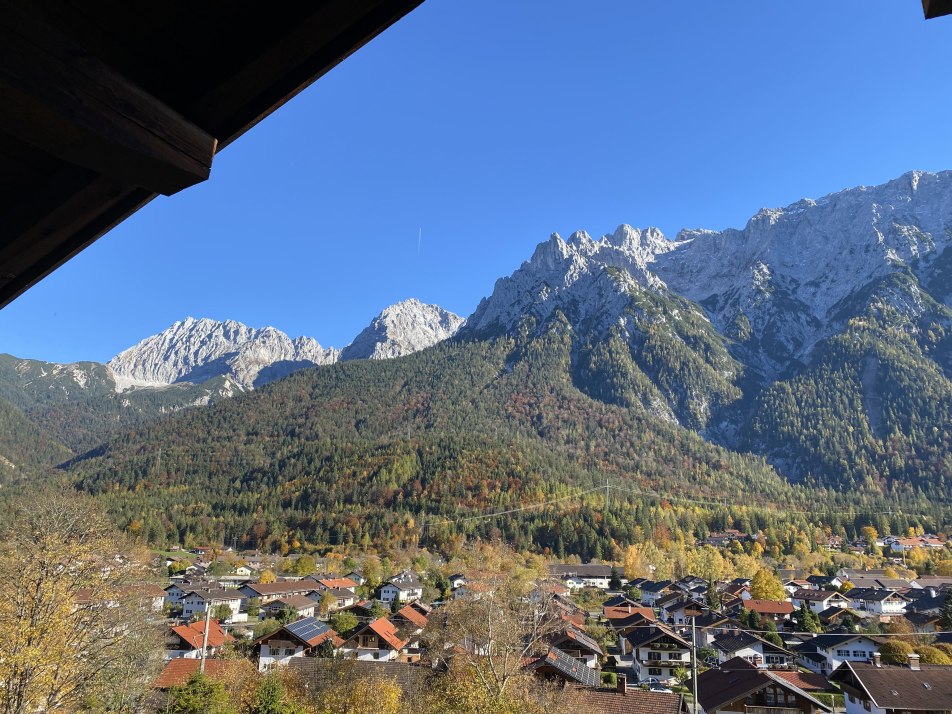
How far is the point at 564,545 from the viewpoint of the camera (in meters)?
112

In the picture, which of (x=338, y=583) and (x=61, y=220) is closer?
(x=61, y=220)

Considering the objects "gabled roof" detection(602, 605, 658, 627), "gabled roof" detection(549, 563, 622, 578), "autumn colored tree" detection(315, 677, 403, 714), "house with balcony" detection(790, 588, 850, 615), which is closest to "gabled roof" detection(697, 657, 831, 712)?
"autumn colored tree" detection(315, 677, 403, 714)

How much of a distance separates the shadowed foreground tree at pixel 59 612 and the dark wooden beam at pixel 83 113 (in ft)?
59.9

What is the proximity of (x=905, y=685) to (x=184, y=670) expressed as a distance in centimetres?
4414

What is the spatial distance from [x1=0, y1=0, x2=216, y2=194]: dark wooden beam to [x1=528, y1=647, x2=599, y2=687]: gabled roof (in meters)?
35.4

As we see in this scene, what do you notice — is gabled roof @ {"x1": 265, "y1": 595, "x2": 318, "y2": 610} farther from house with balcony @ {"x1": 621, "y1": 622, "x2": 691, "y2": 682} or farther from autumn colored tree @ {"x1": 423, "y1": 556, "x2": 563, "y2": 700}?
house with balcony @ {"x1": 621, "y1": 622, "x2": 691, "y2": 682}

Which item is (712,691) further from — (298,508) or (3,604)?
(298,508)

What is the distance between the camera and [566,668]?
1320 inches

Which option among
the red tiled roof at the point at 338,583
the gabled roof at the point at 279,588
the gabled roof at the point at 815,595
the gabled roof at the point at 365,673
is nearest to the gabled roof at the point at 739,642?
the gabled roof at the point at 815,595

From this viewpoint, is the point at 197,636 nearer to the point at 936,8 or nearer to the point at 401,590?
the point at 401,590

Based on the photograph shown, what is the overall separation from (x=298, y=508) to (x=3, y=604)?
125655 mm

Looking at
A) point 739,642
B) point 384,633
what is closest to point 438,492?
point 384,633

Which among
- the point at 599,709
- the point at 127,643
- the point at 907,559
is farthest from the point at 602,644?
the point at 907,559

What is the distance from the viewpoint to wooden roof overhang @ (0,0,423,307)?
6.79ft
